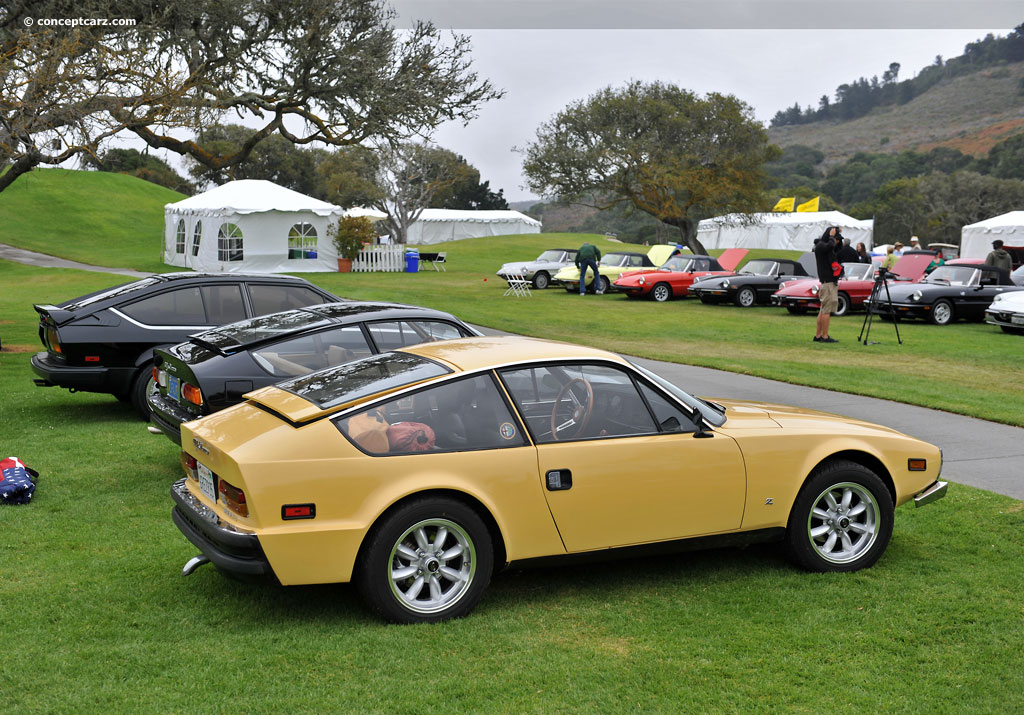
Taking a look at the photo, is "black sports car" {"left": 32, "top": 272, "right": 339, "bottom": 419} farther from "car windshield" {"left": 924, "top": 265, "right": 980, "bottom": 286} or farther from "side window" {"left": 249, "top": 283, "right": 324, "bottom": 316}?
"car windshield" {"left": 924, "top": 265, "right": 980, "bottom": 286}

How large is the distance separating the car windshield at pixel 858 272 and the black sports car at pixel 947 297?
1.82 m

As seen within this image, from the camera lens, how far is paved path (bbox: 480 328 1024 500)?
25.3 feet

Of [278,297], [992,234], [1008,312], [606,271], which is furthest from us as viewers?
[992,234]

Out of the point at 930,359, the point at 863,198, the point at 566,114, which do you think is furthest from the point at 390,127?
the point at 863,198

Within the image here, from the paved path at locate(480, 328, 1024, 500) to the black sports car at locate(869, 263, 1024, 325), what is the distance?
10.6 m

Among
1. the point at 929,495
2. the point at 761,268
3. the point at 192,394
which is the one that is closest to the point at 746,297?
the point at 761,268

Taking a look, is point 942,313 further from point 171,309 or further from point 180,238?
point 180,238

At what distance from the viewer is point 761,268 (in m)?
28.2

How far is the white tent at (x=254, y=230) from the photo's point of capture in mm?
36812

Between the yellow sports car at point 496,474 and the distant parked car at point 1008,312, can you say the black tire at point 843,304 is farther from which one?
the yellow sports car at point 496,474

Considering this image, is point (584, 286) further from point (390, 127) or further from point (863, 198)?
point (863, 198)

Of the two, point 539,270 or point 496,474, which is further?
point 539,270
